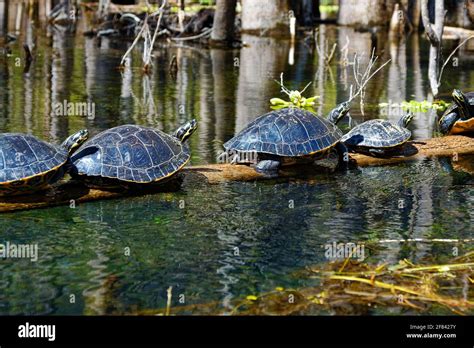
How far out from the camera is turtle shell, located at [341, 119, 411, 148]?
423 inches

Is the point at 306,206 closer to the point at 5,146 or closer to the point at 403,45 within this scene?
the point at 5,146

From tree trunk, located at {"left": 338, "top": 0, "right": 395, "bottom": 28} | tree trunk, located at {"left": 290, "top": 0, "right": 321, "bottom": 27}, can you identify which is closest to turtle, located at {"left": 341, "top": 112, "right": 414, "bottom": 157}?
tree trunk, located at {"left": 290, "top": 0, "right": 321, "bottom": 27}

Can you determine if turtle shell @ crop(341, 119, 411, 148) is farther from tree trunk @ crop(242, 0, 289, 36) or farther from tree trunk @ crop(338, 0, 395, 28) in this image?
tree trunk @ crop(338, 0, 395, 28)

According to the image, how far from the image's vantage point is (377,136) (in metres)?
10.8

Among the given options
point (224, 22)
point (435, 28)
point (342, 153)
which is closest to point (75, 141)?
point (342, 153)

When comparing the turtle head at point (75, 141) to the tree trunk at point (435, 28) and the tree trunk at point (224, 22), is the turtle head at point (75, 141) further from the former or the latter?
the tree trunk at point (224, 22)

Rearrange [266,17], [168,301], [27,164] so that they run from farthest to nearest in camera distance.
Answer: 1. [266,17]
2. [27,164]
3. [168,301]

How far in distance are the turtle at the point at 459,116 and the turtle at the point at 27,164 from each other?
221 inches

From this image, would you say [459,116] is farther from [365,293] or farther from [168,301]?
[168,301]

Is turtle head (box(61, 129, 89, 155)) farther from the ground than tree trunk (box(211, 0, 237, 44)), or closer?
closer

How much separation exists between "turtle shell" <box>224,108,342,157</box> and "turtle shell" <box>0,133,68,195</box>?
7.94 feet

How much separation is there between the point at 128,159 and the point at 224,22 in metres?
19.1

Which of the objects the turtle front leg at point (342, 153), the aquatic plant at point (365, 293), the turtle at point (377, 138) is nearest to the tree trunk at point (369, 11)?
the turtle at point (377, 138)

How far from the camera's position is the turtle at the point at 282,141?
9977mm
